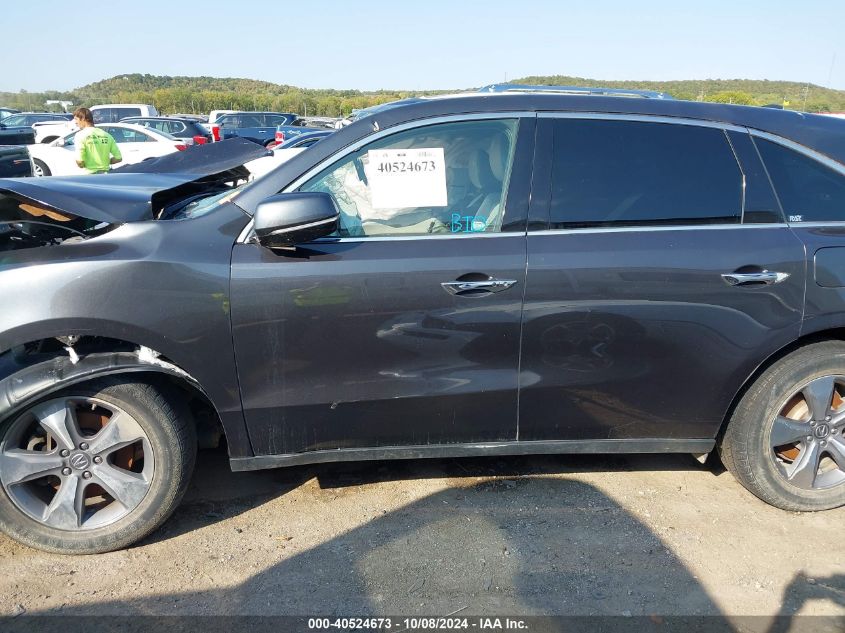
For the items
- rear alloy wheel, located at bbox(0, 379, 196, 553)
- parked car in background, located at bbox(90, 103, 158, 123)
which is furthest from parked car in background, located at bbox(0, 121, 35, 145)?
rear alloy wheel, located at bbox(0, 379, 196, 553)

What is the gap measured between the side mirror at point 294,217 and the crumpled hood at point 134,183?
0.62m

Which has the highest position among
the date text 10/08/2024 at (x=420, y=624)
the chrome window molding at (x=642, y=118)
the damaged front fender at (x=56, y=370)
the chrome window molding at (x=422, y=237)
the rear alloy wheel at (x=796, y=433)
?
the chrome window molding at (x=642, y=118)

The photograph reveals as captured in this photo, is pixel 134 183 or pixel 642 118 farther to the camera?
pixel 134 183

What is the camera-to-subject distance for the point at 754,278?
2.63 m

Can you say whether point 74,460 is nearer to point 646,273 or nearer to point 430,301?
point 430,301

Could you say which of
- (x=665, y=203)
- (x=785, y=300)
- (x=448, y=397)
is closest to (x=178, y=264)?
(x=448, y=397)

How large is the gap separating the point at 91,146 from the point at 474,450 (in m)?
6.82

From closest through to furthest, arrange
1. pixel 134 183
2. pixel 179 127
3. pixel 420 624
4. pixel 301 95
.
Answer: pixel 420 624 → pixel 134 183 → pixel 179 127 → pixel 301 95

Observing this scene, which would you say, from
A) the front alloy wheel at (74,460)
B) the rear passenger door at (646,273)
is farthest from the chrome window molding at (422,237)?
the front alloy wheel at (74,460)

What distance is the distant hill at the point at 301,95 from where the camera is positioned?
14736 mm

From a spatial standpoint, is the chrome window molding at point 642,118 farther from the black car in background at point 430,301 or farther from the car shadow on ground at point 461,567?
the car shadow on ground at point 461,567

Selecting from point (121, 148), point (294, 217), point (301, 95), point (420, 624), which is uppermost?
point (301, 95)

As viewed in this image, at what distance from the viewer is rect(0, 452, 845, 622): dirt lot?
2.40 metres

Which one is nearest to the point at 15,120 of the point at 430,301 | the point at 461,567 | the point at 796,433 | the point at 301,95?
the point at 430,301
